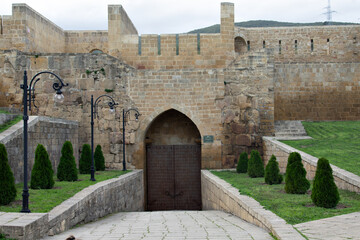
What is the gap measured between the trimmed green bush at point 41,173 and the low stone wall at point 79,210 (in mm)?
997

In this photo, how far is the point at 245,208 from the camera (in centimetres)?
868

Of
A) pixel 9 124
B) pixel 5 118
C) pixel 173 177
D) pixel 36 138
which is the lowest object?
pixel 173 177

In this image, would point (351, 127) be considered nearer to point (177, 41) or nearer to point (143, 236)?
point (177, 41)

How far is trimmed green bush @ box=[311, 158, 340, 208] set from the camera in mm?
7895

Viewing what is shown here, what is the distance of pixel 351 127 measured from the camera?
1905 cm

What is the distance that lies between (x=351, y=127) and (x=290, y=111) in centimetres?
321

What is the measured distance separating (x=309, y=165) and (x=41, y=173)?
282 inches

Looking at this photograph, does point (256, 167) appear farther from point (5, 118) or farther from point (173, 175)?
point (5, 118)

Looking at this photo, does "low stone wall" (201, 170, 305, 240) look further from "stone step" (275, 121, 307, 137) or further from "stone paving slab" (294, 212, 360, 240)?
"stone step" (275, 121, 307, 137)

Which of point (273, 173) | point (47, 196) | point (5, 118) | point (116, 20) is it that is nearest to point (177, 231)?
point (47, 196)

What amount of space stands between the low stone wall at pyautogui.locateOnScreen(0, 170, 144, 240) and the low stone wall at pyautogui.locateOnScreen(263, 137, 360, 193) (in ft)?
17.8

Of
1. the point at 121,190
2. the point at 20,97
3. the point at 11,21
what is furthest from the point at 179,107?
the point at 11,21

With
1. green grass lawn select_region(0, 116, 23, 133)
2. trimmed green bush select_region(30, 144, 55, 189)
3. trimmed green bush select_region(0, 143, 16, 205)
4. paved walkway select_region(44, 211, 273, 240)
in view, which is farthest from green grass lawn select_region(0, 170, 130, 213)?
green grass lawn select_region(0, 116, 23, 133)

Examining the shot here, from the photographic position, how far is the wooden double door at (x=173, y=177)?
19906mm
